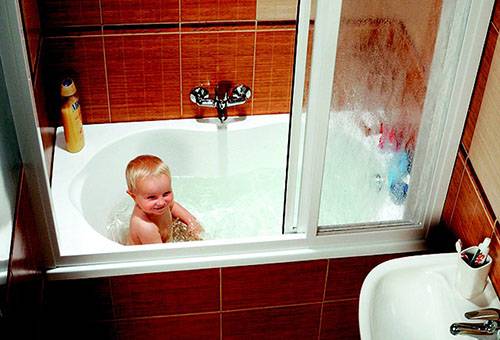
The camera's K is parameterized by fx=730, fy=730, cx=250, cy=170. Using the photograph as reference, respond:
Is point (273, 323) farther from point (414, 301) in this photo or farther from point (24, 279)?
point (24, 279)

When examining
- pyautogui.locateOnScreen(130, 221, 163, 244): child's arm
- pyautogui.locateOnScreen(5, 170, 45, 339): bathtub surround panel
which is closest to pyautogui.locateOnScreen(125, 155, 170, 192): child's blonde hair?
pyautogui.locateOnScreen(130, 221, 163, 244): child's arm

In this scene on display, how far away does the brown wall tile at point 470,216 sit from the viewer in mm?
1780

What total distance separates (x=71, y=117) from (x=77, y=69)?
0.65 ft

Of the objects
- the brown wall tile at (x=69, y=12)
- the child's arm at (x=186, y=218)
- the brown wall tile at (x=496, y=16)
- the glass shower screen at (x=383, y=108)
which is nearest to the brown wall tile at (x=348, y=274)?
the glass shower screen at (x=383, y=108)

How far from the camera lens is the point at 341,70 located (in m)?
1.75

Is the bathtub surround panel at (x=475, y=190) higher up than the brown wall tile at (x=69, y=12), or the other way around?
the brown wall tile at (x=69, y=12)

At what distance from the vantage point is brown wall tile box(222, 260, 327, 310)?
208cm

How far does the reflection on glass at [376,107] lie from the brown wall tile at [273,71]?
25.0 inches

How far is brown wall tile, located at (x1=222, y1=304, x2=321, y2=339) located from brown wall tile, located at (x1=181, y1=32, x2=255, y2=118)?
866 mm

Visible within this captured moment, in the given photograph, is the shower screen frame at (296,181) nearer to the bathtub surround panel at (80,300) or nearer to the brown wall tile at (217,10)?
the bathtub surround panel at (80,300)

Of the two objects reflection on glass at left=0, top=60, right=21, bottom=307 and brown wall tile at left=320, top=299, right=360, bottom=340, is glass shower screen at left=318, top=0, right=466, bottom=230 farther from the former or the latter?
reflection on glass at left=0, top=60, right=21, bottom=307

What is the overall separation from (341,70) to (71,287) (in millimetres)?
946

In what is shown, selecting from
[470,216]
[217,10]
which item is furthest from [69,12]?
[470,216]

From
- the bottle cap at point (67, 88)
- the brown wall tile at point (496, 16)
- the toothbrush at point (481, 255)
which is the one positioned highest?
the brown wall tile at point (496, 16)
